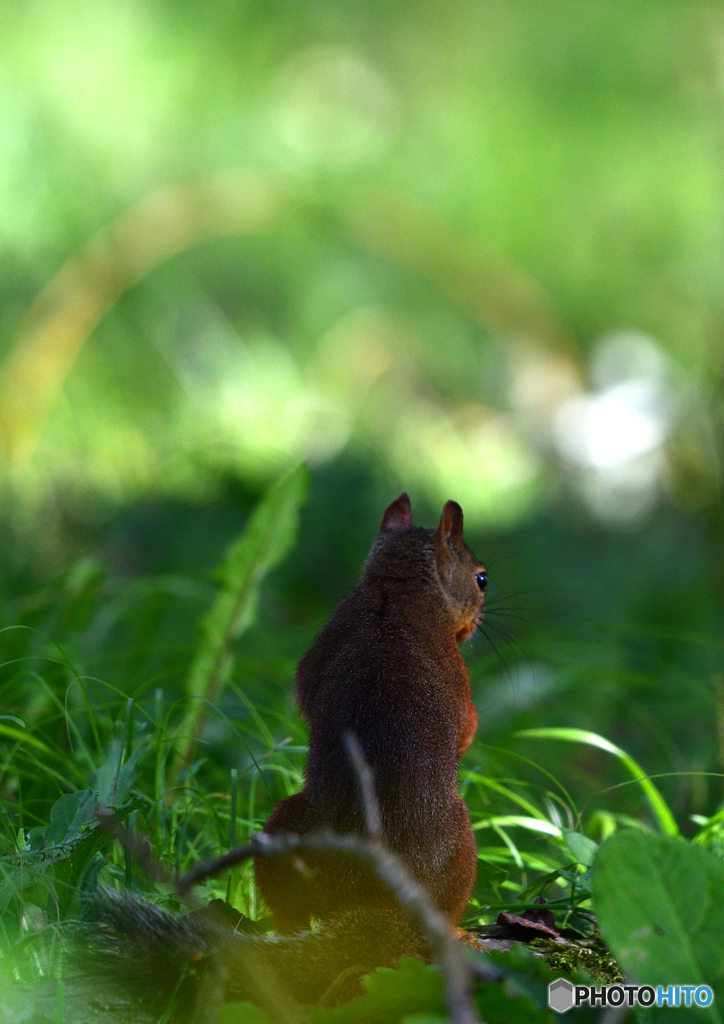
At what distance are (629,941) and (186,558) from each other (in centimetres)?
341

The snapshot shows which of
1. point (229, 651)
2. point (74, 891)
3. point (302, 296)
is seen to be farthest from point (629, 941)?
point (302, 296)

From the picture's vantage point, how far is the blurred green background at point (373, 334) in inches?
143

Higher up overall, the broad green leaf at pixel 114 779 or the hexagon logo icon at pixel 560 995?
the broad green leaf at pixel 114 779

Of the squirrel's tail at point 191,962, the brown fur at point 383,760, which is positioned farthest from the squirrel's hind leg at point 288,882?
the squirrel's tail at point 191,962

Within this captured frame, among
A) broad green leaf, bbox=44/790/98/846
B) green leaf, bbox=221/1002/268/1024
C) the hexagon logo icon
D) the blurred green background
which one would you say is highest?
the blurred green background

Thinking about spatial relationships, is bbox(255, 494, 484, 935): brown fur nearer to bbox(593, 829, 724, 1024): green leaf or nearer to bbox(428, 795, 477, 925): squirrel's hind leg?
bbox(428, 795, 477, 925): squirrel's hind leg

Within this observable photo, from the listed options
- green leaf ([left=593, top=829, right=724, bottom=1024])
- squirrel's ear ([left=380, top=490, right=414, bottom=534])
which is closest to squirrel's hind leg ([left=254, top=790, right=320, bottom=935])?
green leaf ([left=593, top=829, right=724, bottom=1024])

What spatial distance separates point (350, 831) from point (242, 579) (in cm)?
96

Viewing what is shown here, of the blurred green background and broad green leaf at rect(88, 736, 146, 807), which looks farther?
the blurred green background

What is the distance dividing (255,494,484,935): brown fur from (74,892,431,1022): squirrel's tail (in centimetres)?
14

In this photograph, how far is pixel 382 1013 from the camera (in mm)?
1246

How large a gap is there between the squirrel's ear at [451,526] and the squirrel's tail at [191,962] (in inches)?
37.9

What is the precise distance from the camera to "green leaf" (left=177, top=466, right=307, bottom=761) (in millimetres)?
2412

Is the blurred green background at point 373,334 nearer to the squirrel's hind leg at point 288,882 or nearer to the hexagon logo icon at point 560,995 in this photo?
the squirrel's hind leg at point 288,882
